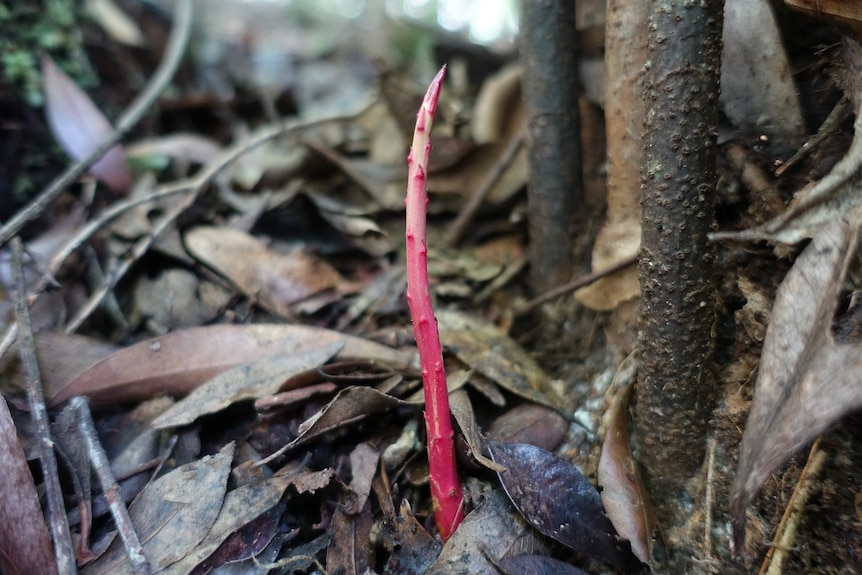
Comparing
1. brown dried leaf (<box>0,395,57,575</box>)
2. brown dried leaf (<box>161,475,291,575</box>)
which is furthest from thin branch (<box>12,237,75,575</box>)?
brown dried leaf (<box>161,475,291,575</box>)

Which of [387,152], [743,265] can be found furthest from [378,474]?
[387,152]

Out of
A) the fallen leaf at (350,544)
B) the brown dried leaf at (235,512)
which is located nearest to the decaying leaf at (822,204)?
the fallen leaf at (350,544)

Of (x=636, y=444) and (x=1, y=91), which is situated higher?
(x=1, y=91)

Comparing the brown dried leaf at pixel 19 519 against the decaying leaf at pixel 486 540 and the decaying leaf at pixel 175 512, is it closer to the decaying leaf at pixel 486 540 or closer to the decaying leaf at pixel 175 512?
the decaying leaf at pixel 175 512

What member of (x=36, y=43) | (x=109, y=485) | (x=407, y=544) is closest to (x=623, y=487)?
(x=407, y=544)

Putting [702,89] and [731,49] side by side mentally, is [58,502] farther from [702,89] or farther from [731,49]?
[731,49]

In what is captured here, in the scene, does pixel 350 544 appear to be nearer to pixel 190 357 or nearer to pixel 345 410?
pixel 345 410

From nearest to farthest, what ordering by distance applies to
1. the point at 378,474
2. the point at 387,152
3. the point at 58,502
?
the point at 58,502 < the point at 378,474 < the point at 387,152
